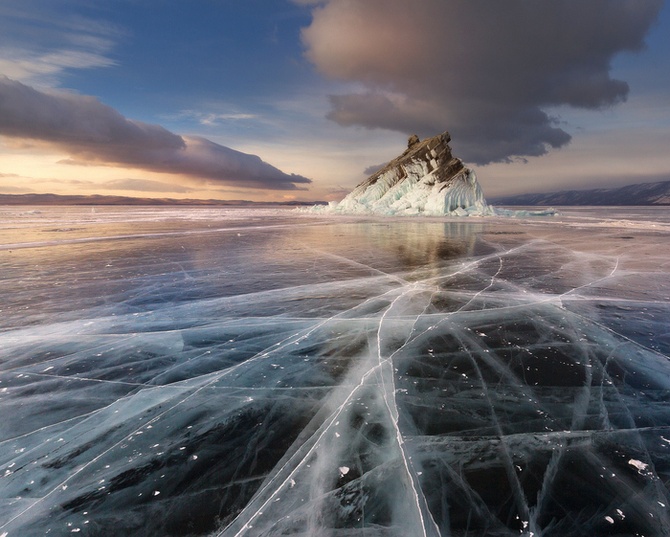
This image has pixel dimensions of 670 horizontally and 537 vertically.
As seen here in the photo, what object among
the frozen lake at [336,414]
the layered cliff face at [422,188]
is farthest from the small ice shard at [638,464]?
the layered cliff face at [422,188]

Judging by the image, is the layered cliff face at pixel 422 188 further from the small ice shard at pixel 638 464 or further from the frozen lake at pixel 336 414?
the small ice shard at pixel 638 464

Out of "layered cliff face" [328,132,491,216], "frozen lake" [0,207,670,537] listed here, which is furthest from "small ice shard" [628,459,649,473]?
"layered cliff face" [328,132,491,216]

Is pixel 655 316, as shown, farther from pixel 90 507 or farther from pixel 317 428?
pixel 90 507

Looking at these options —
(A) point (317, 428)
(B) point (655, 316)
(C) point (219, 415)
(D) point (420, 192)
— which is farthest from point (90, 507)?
(D) point (420, 192)

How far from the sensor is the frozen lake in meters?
1.84

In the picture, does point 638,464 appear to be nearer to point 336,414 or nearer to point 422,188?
point 336,414

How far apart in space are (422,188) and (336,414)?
44.5 m

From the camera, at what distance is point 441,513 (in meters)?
1.83

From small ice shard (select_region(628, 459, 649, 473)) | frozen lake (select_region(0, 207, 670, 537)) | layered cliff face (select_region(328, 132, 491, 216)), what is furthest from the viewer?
layered cliff face (select_region(328, 132, 491, 216))

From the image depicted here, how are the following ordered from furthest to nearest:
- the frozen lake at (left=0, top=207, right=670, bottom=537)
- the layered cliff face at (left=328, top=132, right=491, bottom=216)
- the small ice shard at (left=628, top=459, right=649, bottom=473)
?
the layered cliff face at (left=328, top=132, right=491, bottom=216)
the small ice shard at (left=628, top=459, right=649, bottom=473)
the frozen lake at (left=0, top=207, right=670, bottom=537)

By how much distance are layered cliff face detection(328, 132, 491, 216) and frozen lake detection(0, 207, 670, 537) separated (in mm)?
34859

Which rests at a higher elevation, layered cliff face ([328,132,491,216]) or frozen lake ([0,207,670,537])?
layered cliff face ([328,132,491,216])

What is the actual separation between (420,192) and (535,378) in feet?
142

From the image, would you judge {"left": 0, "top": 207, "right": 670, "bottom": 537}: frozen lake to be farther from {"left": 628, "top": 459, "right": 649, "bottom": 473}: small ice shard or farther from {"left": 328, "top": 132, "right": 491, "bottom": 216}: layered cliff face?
{"left": 328, "top": 132, "right": 491, "bottom": 216}: layered cliff face
